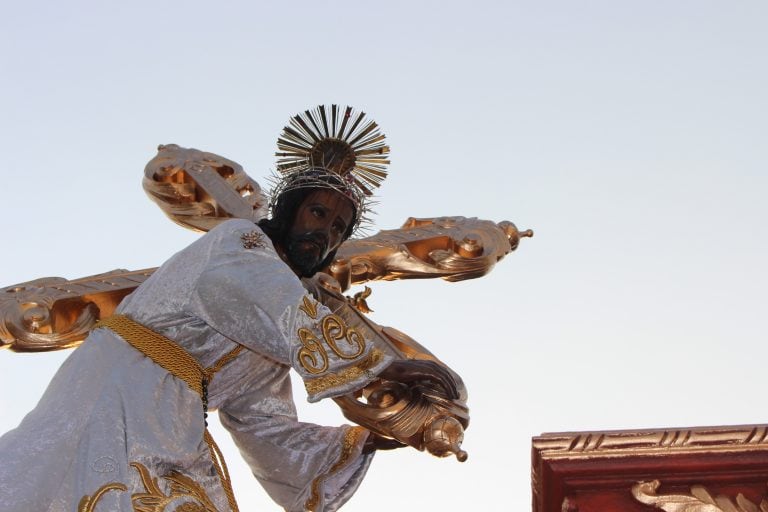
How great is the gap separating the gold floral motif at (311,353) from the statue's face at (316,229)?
59cm

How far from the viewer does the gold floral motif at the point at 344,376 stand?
4.45m

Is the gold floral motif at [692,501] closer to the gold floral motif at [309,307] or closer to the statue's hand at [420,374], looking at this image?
the statue's hand at [420,374]

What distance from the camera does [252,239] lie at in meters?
4.88

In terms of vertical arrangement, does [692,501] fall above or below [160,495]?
above

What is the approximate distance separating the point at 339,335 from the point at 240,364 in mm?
491

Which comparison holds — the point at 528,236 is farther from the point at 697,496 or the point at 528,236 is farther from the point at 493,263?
the point at 697,496

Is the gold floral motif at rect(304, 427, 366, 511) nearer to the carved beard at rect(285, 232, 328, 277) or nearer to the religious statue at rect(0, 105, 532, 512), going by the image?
the religious statue at rect(0, 105, 532, 512)

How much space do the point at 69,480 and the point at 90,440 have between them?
0.43 feet

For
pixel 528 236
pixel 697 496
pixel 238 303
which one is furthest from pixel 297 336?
pixel 528 236

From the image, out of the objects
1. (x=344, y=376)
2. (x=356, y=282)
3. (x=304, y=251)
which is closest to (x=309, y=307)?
(x=344, y=376)

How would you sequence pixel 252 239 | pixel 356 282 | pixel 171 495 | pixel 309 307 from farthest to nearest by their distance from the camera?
pixel 356 282, pixel 252 239, pixel 309 307, pixel 171 495

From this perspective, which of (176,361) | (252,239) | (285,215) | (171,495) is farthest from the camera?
(285,215)

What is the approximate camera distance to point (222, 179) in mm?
5938

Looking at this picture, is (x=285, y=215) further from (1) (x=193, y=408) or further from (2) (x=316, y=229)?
(1) (x=193, y=408)
